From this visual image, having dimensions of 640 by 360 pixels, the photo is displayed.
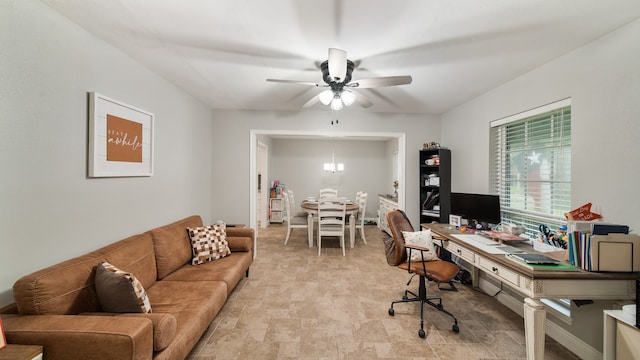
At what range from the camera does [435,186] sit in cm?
397

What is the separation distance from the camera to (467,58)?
7.51ft

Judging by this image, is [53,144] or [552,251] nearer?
[53,144]

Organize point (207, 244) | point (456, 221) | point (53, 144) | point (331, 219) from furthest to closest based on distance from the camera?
point (331, 219) < point (456, 221) < point (207, 244) < point (53, 144)

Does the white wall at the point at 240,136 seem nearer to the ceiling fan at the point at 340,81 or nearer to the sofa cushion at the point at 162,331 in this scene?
the ceiling fan at the point at 340,81

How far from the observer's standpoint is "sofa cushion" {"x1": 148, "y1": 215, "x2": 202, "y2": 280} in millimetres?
2361

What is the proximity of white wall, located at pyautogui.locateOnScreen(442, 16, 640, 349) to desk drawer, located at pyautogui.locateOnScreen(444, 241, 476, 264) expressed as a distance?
2.64 feet

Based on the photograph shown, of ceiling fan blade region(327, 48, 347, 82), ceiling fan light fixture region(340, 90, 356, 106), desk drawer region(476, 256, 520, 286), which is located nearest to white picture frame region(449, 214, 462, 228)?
desk drawer region(476, 256, 520, 286)

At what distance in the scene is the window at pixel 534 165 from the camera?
226 centimetres

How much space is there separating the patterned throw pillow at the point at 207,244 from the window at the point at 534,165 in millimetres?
3361

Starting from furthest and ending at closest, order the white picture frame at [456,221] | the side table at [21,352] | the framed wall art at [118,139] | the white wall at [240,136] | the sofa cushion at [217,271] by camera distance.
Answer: the white wall at [240,136], the white picture frame at [456,221], the sofa cushion at [217,271], the framed wall art at [118,139], the side table at [21,352]

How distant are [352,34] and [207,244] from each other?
100 inches

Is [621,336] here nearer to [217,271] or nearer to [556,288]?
[556,288]

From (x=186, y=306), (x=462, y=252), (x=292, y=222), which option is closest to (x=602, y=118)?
(x=462, y=252)

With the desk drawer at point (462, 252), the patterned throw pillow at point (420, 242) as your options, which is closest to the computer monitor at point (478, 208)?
the desk drawer at point (462, 252)
